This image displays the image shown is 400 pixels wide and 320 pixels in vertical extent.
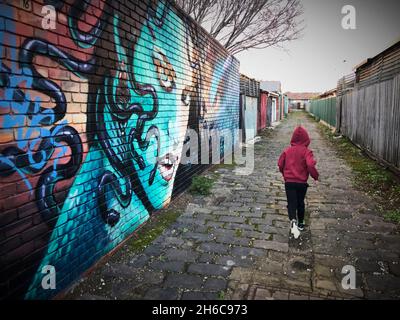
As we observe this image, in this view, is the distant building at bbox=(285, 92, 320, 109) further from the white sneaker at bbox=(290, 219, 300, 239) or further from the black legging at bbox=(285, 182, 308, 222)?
the white sneaker at bbox=(290, 219, 300, 239)

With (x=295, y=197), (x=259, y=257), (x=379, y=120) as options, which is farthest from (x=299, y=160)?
(x=379, y=120)

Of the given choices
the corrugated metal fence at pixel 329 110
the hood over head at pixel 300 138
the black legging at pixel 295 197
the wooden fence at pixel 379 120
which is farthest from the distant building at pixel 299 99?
the black legging at pixel 295 197

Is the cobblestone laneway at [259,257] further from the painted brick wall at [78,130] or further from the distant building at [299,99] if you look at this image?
the distant building at [299,99]

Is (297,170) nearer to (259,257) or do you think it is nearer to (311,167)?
(311,167)

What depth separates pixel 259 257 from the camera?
3.75m

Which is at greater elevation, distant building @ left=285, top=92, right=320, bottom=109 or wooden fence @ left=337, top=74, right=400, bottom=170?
distant building @ left=285, top=92, right=320, bottom=109

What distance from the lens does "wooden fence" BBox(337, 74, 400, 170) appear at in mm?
7098

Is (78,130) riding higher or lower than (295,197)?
higher

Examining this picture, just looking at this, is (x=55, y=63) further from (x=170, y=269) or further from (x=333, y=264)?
(x=333, y=264)

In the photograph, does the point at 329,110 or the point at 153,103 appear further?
the point at 329,110

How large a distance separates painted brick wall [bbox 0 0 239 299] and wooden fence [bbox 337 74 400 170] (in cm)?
549

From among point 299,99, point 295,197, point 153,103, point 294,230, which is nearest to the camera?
point 294,230

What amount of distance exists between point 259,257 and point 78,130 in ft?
8.74

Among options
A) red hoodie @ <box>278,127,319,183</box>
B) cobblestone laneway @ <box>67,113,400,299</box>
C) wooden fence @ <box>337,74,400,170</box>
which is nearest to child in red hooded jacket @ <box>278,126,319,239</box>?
red hoodie @ <box>278,127,319,183</box>
